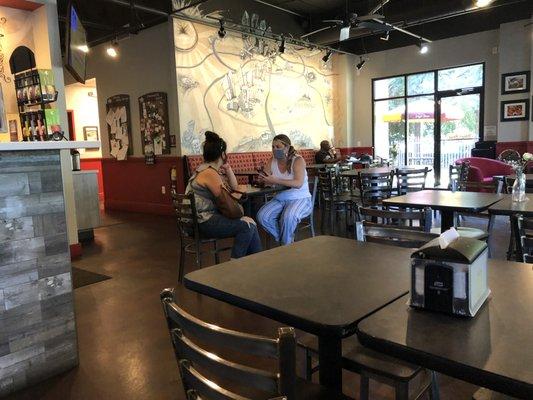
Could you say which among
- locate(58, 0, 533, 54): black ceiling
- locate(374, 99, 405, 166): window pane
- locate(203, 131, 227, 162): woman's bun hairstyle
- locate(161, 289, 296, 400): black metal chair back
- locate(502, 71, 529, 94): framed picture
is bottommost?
locate(161, 289, 296, 400): black metal chair back

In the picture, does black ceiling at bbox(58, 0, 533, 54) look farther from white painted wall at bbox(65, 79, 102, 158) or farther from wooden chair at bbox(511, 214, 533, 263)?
wooden chair at bbox(511, 214, 533, 263)

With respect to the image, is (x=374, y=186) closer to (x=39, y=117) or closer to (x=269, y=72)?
(x=39, y=117)

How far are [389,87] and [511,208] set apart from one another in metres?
9.36

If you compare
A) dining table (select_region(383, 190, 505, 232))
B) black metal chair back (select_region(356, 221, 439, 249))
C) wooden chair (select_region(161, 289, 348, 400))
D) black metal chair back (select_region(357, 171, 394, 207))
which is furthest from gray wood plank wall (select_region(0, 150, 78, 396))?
black metal chair back (select_region(357, 171, 394, 207))

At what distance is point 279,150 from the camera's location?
4.68m

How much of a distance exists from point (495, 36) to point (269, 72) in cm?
515

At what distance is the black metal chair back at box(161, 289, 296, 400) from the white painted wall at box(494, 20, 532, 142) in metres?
10.1

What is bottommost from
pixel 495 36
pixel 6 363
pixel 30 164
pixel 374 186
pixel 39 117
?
pixel 6 363

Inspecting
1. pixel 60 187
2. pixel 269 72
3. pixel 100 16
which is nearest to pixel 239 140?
pixel 269 72

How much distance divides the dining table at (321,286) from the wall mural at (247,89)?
6538 millimetres

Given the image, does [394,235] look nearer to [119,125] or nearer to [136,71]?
[136,71]

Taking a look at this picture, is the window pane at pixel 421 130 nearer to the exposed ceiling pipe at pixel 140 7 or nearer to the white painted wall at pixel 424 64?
the white painted wall at pixel 424 64

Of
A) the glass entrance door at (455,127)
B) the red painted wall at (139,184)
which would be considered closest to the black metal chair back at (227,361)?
the red painted wall at (139,184)

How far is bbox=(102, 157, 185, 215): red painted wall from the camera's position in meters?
8.42
